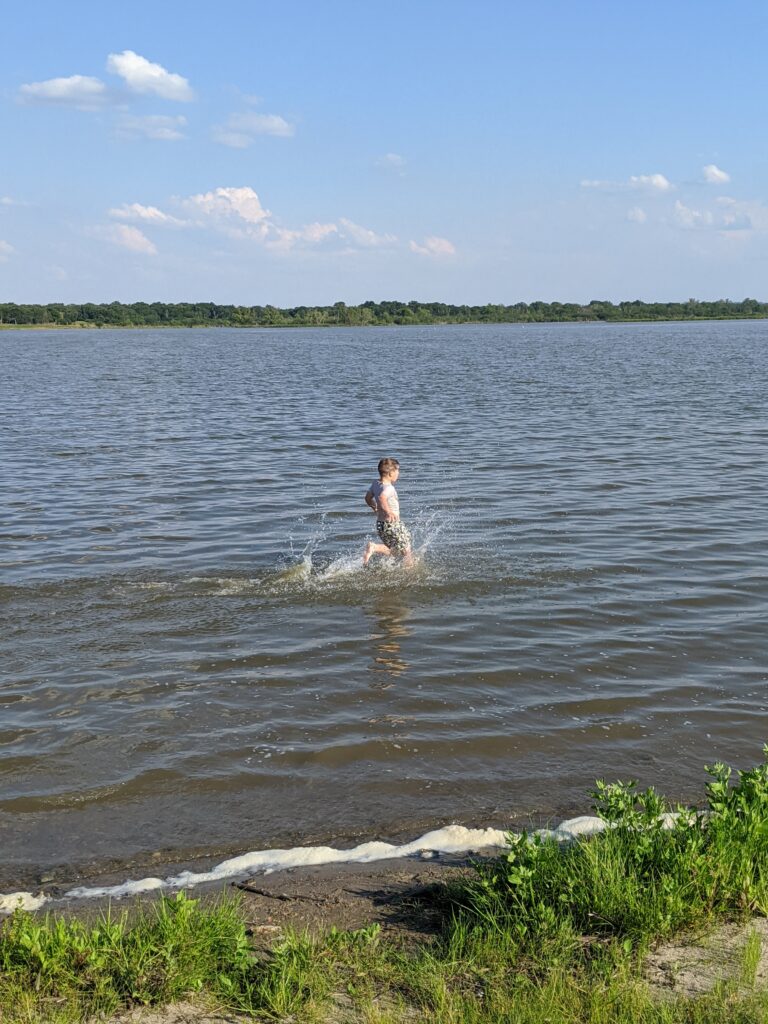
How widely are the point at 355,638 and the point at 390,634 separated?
1.28 feet

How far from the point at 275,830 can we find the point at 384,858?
36.3 inches

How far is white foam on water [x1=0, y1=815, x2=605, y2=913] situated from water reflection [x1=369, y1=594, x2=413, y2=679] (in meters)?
3.16

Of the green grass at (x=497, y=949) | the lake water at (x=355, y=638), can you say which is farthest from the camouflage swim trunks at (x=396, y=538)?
the green grass at (x=497, y=949)

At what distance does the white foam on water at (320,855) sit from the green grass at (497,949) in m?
0.57

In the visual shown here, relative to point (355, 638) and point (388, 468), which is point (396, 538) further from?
point (355, 638)

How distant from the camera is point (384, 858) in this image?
6.08 m

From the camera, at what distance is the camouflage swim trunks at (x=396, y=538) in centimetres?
1327

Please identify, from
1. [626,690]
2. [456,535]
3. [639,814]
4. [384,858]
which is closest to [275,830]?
[384,858]

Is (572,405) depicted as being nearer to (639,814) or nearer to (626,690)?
(626,690)

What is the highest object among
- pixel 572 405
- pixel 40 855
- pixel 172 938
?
pixel 572 405

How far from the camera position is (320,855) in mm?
6164

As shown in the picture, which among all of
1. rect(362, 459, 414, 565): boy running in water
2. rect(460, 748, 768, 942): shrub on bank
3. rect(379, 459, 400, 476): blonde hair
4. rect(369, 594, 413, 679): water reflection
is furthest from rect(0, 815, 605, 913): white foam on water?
rect(379, 459, 400, 476): blonde hair

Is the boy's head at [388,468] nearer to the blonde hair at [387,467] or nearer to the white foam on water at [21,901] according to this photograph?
the blonde hair at [387,467]

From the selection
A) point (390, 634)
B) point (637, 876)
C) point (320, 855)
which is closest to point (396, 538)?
point (390, 634)
